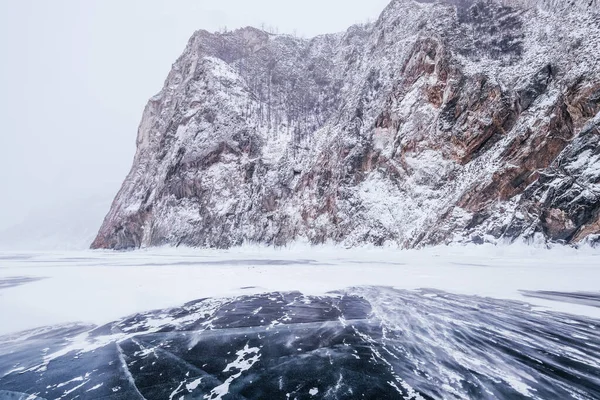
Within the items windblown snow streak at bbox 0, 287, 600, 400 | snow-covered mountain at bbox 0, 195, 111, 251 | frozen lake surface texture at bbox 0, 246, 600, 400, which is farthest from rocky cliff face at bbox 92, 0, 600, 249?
snow-covered mountain at bbox 0, 195, 111, 251

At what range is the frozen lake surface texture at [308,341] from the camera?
11.6ft

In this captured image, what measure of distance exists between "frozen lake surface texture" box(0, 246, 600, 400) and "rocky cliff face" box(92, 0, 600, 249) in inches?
490

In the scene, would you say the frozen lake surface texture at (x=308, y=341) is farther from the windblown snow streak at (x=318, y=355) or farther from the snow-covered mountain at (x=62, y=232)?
the snow-covered mountain at (x=62, y=232)

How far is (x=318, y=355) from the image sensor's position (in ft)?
14.6

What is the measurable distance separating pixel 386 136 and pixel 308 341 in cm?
2921

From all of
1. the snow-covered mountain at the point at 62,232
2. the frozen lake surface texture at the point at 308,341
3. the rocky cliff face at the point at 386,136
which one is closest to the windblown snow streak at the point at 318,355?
the frozen lake surface texture at the point at 308,341

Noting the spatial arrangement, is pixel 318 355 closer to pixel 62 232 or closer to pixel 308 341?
pixel 308 341

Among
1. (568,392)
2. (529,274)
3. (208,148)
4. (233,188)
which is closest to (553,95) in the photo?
(529,274)

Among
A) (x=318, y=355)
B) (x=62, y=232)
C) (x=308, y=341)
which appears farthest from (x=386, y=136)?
(x=62, y=232)

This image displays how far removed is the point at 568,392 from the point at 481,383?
0.86m

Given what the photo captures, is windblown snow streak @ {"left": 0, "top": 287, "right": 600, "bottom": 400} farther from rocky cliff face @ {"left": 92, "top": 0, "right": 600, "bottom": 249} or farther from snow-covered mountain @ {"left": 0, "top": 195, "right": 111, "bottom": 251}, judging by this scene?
snow-covered mountain @ {"left": 0, "top": 195, "right": 111, "bottom": 251}

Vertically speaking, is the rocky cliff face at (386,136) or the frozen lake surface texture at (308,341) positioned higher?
A: the rocky cliff face at (386,136)

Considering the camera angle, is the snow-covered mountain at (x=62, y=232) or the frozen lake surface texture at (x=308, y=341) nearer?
the frozen lake surface texture at (x=308, y=341)

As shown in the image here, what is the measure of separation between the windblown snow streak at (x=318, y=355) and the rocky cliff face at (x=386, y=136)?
15.4m
